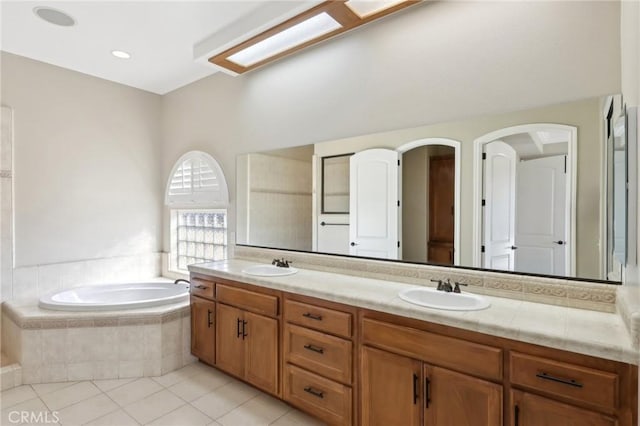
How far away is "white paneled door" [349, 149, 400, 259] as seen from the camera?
7.87 feet

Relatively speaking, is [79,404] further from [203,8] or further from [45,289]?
[203,8]

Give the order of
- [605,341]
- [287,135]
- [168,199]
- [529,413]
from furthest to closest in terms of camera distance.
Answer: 1. [168,199]
2. [287,135]
3. [529,413]
4. [605,341]

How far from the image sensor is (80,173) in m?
3.62

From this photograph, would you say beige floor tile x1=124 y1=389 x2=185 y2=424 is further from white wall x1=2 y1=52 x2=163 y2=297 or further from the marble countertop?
white wall x1=2 y1=52 x2=163 y2=297

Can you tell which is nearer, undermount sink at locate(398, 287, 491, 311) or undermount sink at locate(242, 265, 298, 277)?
undermount sink at locate(398, 287, 491, 311)

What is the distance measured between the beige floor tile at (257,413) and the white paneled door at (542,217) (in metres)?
1.78

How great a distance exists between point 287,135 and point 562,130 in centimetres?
200

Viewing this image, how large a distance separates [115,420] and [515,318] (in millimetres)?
2428

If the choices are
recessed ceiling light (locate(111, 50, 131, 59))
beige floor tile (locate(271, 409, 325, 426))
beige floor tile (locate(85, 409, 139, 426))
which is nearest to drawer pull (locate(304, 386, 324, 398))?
beige floor tile (locate(271, 409, 325, 426))

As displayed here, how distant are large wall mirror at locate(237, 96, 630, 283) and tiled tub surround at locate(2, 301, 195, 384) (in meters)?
1.31

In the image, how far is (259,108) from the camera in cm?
322

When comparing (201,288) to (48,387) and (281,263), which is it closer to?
(281,263)

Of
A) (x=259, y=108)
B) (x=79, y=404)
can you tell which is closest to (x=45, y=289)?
(x=79, y=404)

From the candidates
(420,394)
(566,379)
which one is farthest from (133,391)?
(566,379)
